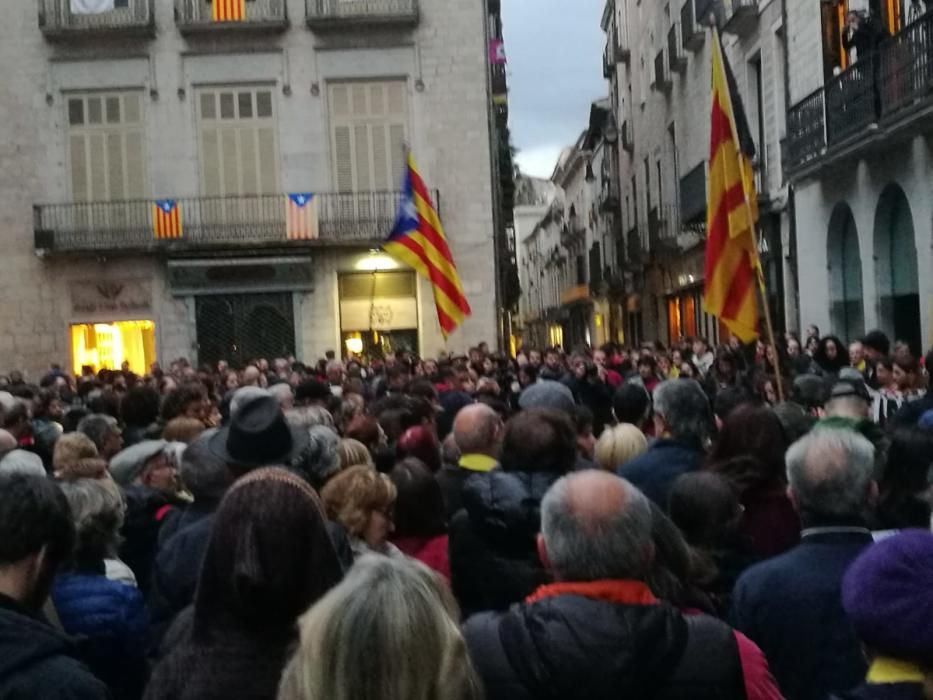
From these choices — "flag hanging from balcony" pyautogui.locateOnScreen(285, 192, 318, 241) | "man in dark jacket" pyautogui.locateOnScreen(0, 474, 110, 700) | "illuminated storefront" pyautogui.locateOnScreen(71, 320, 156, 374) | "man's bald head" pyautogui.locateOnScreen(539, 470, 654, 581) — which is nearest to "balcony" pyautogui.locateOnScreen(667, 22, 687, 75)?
"flag hanging from balcony" pyautogui.locateOnScreen(285, 192, 318, 241)

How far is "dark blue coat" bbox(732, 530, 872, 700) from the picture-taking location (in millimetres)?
3850

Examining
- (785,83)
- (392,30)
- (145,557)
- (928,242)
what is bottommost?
(145,557)

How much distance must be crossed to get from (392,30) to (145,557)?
22.1 m

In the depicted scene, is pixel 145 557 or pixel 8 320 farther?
pixel 8 320

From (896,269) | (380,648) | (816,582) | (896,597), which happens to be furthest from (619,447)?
(896,269)

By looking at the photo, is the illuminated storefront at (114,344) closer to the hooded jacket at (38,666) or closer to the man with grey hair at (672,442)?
the man with grey hair at (672,442)

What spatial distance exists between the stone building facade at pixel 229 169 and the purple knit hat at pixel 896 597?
24.0 meters

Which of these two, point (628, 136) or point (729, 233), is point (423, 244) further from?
point (628, 136)

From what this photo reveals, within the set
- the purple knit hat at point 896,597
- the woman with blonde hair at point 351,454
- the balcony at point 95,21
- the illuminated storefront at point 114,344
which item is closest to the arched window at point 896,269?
the woman with blonde hair at point 351,454

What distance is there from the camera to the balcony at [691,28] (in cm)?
2677

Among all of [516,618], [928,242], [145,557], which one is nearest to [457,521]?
[145,557]

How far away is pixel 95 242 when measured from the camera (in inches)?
1046

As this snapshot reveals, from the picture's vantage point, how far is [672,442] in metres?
5.98

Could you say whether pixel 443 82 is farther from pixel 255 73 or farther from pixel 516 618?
pixel 516 618
